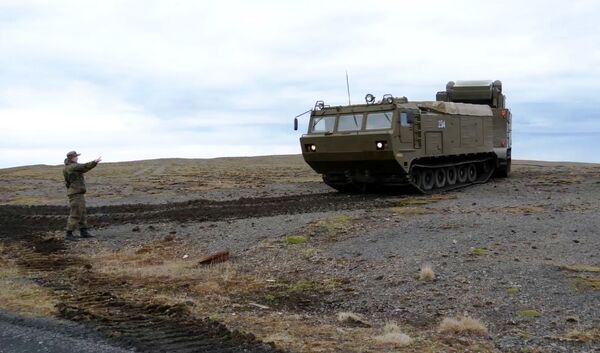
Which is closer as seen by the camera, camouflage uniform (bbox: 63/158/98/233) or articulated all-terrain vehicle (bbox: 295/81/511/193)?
camouflage uniform (bbox: 63/158/98/233)

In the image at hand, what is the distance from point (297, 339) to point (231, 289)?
112 inches

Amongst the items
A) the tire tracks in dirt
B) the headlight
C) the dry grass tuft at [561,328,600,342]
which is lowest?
the dry grass tuft at [561,328,600,342]

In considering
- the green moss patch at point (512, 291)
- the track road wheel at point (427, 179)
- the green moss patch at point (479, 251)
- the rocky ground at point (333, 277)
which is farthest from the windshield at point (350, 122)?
the green moss patch at point (512, 291)

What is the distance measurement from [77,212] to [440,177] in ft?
40.0

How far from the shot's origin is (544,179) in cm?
2527

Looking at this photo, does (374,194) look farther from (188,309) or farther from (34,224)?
(188,309)

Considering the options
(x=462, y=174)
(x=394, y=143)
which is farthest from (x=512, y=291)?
(x=462, y=174)

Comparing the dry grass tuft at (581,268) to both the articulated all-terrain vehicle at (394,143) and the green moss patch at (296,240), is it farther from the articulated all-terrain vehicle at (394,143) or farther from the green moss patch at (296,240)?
the articulated all-terrain vehicle at (394,143)

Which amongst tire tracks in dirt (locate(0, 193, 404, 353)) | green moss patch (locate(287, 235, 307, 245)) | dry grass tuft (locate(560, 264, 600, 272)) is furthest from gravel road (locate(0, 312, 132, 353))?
dry grass tuft (locate(560, 264, 600, 272))

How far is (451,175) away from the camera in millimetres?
23031

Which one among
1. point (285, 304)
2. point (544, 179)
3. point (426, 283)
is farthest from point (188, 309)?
point (544, 179)

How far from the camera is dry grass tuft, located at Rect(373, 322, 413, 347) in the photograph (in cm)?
622

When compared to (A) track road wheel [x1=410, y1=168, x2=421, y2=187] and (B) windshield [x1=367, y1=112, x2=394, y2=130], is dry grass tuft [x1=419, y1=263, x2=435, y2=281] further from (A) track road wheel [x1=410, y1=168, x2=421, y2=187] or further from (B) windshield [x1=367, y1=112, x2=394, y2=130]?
(A) track road wheel [x1=410, y1=168, x2=421, y2=187]

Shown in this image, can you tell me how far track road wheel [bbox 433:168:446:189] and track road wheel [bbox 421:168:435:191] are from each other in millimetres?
185
